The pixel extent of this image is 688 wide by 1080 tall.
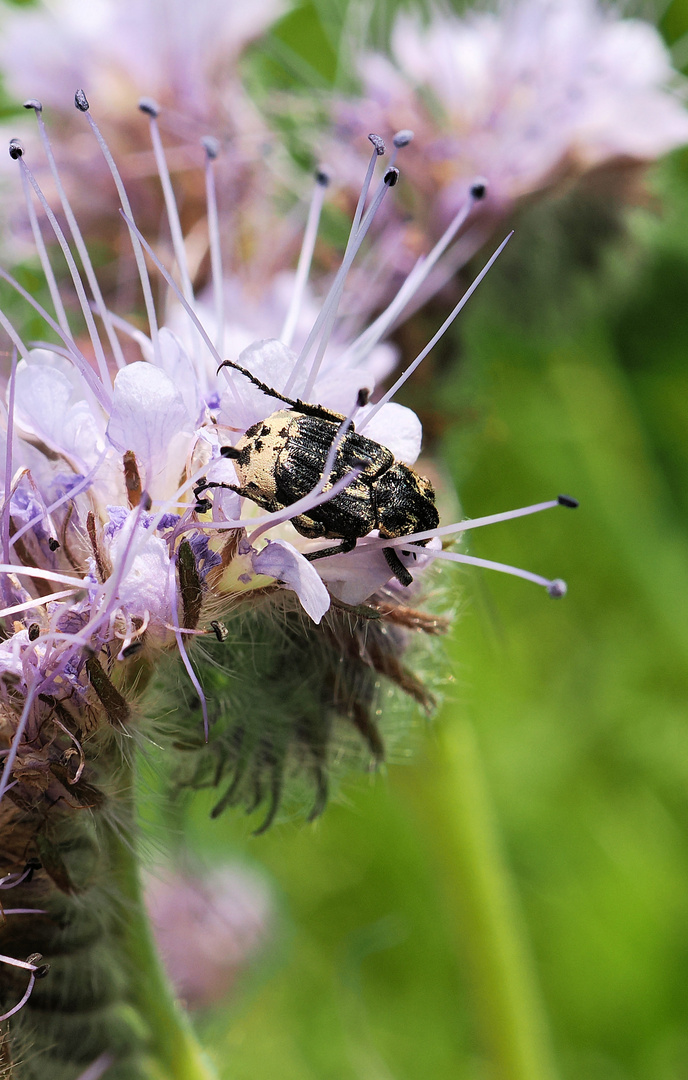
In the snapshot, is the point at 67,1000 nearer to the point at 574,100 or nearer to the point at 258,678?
the point at 258,678

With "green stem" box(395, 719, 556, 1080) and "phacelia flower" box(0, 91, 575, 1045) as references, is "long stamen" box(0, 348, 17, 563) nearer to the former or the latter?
"phacelia flower" box(0, 91, 575, 1045)

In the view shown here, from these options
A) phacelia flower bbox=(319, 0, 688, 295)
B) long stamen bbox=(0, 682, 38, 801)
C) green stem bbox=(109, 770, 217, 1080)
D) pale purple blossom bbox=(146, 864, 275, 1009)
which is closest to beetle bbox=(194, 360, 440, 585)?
long stamen bbox=(0, 682, 38, 801)

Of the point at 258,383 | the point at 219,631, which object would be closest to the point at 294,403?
the point at 258,383

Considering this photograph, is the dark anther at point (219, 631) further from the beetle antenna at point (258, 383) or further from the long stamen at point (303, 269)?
the long stamen at point (303, 269)

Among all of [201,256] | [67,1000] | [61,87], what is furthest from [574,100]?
[67,1000]

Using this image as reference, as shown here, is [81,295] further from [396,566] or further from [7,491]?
[396,566]

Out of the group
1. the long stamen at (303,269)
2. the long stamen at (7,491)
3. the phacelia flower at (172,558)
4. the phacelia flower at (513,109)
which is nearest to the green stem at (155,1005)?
the phacelia flower at (172,558)

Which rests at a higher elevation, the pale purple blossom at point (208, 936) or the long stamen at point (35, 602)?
the long stamen at point (35, 602)
